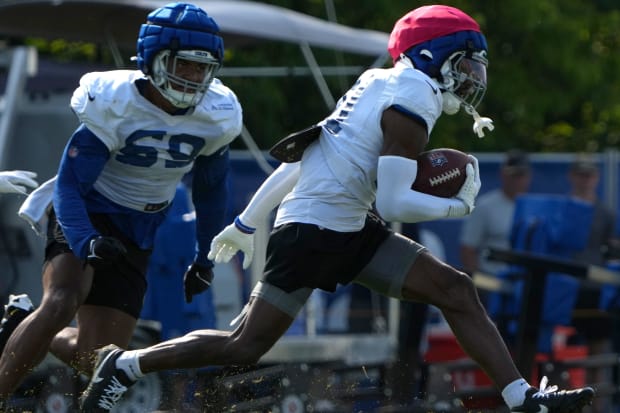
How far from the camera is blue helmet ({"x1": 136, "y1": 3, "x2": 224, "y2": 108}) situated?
6.05 meters

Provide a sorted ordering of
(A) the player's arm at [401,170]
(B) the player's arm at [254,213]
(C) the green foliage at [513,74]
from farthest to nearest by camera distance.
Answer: (C) the green foliage at [513,74] < (B) the player's arm at [254,213] < (A) the player's arm at [401,170]

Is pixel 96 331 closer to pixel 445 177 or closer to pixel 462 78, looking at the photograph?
pixel 445 177

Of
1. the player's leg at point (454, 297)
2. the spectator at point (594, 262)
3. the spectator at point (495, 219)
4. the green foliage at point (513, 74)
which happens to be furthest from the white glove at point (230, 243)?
the green foliage at point (513, 74)

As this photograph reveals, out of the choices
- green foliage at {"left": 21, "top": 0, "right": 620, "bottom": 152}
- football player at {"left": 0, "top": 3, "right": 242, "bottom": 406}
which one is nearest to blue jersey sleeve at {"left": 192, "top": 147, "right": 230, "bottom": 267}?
football player at {"left": 0, "top": 3, "right": 242, "bottom": 406}

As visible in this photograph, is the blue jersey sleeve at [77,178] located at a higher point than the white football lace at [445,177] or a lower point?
lower

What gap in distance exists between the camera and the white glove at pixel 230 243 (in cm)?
625

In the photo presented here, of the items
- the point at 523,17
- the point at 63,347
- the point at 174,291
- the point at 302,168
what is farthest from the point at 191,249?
the point at 523,17

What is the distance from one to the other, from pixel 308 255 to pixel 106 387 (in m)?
0.90

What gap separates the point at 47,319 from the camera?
6.09 m

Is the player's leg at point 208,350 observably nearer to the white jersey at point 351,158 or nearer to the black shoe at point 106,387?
the black shoe at point 106,387

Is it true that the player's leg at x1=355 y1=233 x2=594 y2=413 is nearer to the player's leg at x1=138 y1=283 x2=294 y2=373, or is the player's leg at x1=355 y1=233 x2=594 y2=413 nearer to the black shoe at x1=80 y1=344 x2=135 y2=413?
the player's leg at x1=138 y1=283 x2=294 y2=373

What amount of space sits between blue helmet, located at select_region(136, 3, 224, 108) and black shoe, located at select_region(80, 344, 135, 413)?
1.03 meters

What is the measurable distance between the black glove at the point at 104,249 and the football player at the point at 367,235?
1.17 feet

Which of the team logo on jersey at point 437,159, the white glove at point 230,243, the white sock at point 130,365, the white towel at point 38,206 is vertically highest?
the team logo on jersey at point 437,159
